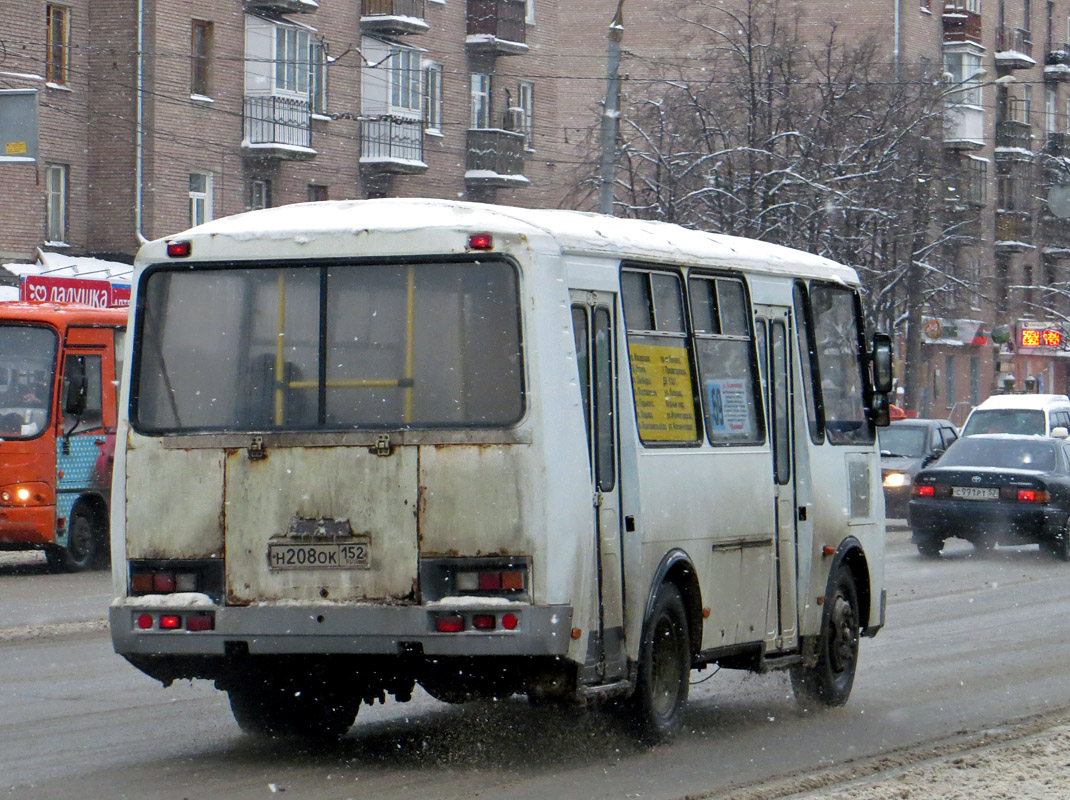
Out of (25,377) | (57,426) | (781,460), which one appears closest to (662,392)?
(781,460)

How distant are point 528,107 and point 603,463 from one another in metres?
41.7

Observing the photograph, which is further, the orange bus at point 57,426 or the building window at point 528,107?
the building window at point 528,107

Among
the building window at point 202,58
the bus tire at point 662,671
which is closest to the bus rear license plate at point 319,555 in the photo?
the bus tire at point 662,671

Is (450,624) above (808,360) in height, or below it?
Result: below

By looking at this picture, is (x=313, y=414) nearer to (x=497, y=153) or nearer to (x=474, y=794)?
(x=474, y=794)

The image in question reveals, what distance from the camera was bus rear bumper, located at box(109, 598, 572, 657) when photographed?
805 cm

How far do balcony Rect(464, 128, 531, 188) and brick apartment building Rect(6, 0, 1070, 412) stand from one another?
0.14 ft

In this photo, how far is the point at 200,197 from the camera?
39.2 m

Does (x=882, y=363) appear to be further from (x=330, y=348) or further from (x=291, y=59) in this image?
(x=291, y=59)

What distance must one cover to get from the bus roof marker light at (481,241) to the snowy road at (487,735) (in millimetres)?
2103

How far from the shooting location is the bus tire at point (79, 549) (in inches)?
787

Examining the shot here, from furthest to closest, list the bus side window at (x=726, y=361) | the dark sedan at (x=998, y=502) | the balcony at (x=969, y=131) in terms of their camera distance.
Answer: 1. the balcony at (x=969, y=131)
2. the dark sedan at (x=998, y=502)
3. the bus side window at (x=726, y=361)

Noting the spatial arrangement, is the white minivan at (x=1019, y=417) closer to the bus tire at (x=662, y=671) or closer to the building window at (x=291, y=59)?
the building window at (x=291, y=59)

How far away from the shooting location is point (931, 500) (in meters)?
23.7
